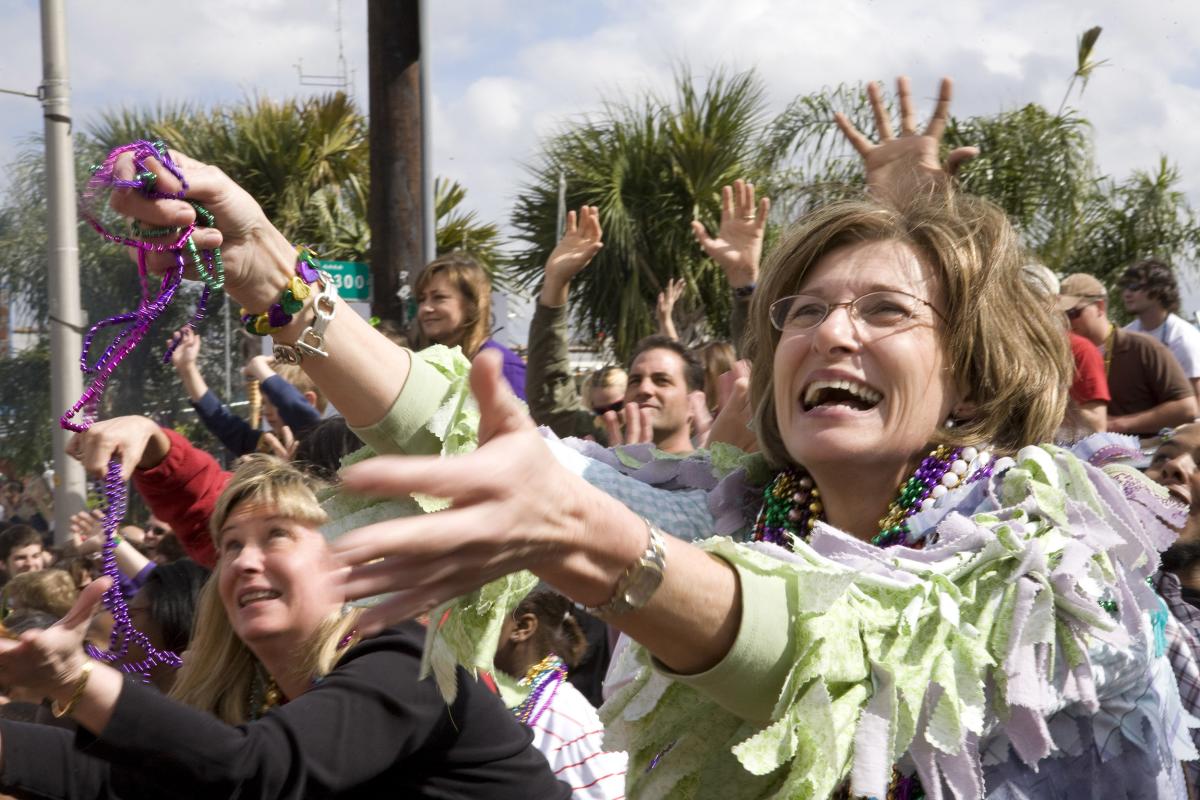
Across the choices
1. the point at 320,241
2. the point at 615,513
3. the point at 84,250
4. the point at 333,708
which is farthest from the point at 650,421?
the point at 320,241

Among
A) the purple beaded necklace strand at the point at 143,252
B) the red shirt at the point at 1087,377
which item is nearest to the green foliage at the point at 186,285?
the purple beaded necklace strand at the point at 143,252

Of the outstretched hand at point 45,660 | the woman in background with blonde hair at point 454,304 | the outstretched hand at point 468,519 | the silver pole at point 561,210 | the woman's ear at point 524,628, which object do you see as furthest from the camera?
the silver pole at point 561,210

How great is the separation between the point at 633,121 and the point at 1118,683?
15761mm

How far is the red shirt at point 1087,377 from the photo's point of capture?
454 centimetres

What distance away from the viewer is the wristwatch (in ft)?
4.27

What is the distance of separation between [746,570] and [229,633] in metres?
1.66

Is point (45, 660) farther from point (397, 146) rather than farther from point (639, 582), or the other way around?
point (397, 146)

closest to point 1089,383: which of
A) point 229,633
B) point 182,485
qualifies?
point 182,485

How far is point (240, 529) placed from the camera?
277 cm

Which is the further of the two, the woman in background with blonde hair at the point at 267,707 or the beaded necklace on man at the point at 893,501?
the woman in background with blonde hair at the point at 267,707

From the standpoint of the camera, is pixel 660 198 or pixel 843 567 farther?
pixel 660 198

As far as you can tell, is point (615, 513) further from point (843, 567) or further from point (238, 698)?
point (238, 698)

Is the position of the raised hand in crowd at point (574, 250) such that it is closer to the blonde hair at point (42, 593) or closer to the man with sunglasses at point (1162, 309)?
the blonde hair at point (42, 593)

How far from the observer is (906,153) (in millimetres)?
2568
